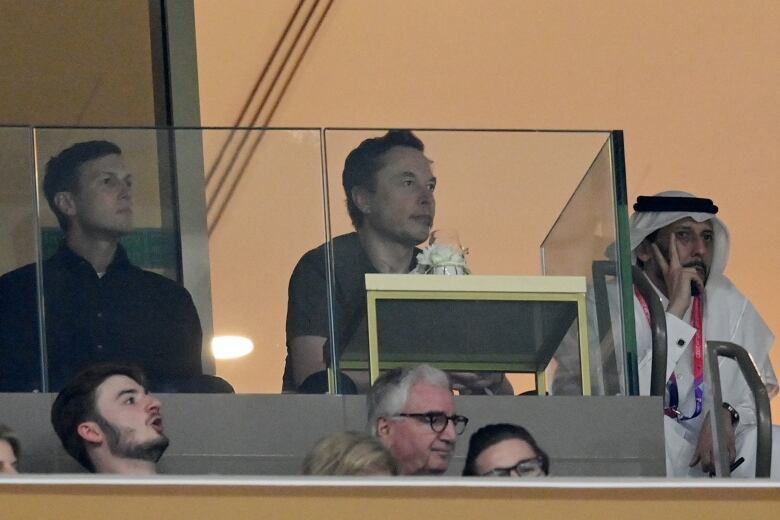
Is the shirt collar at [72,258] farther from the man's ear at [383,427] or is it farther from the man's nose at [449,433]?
the man's nose at [449,433]

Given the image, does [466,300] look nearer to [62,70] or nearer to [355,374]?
[355,374]

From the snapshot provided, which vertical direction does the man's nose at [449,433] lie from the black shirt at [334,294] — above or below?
Result: below

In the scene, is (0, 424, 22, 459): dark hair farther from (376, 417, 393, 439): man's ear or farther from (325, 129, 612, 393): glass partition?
(325, 129, 612, 393): glass partition

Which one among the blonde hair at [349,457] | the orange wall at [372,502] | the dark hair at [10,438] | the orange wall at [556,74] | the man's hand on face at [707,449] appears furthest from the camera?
the orange wall at [556,74]

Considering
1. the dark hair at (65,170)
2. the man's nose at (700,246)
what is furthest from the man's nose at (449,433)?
the man's nose at (700,246)

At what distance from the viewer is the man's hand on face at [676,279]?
753cm

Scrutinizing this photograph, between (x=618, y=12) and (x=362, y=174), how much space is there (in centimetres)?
585

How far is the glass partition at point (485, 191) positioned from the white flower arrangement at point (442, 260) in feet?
0.08

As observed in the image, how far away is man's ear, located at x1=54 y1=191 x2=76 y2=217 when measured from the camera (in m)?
6.73

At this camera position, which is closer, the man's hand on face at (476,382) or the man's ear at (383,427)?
the man's ear at (383,427)

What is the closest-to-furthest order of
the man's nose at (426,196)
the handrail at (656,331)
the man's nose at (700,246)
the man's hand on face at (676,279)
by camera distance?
1. the man's nose at (426,196)
2. the handrail at (656,331)
3. the man's hand on face at (676,279)
4. the man's nose at (700,246)

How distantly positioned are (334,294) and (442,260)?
314mm

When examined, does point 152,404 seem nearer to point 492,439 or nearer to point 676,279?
point 492,439

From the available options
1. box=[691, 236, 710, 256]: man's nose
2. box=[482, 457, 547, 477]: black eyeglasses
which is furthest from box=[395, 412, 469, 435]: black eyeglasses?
box=[691, 236, 710, 256]: man's nose
